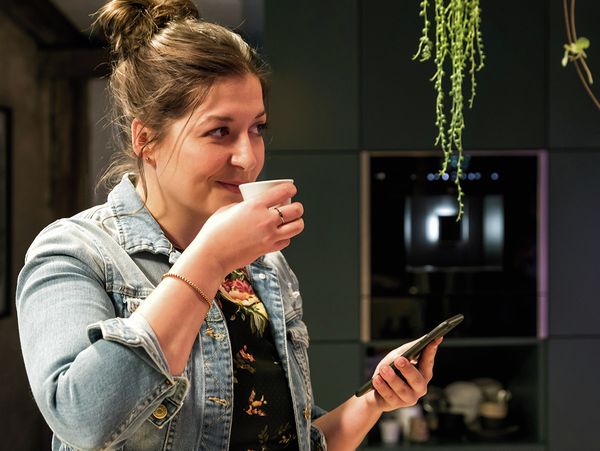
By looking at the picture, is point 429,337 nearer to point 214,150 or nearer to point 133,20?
point 214,150

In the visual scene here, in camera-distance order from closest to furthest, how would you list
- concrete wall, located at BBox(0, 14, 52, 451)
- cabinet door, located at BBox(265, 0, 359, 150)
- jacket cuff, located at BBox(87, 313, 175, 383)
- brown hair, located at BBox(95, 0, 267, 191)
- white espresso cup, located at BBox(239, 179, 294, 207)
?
1. jacket cuff, located at BBox(87, 313, 175, 383)
2. white espresso cup, located at BBox(239, 179, 294, 207)
3. brown hair, located at BBox(95, 0, 267, 191)
4. cabinet door, located at BBox(265, 0, 359, 150)
5. concrete wall, located at BBox(0, 14, 52, 451)

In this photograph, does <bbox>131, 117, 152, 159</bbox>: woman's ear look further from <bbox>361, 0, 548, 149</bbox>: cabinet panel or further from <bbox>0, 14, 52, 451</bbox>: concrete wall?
<bbox>0, 14, 52, 451</bbox>: concrete wall

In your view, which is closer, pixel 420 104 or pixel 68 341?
pixel 68 341

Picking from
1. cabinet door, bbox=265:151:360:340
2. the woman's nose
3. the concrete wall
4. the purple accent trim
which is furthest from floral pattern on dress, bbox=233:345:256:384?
the concrete wall

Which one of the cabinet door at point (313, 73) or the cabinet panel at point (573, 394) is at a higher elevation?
the cabinet door at point (313, 73)

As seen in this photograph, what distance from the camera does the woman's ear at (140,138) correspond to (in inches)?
44.4

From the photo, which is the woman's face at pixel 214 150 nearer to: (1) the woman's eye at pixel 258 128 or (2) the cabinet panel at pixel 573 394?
(1) the woman's eye at pixel 258 128

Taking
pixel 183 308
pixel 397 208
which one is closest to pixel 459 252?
pixel 397 208

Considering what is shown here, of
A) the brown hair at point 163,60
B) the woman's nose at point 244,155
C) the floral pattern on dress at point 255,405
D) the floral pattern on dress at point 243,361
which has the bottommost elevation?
the floral pattern on dress at point 255,405

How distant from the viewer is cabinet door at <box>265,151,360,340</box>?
2.97m

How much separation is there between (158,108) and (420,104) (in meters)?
2.00

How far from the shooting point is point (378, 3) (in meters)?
2.96

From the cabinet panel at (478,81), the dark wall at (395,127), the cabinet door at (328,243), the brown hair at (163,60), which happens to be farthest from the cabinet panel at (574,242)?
the brown hair at (163,60)

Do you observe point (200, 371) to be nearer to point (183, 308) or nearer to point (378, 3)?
point (183, 308)
